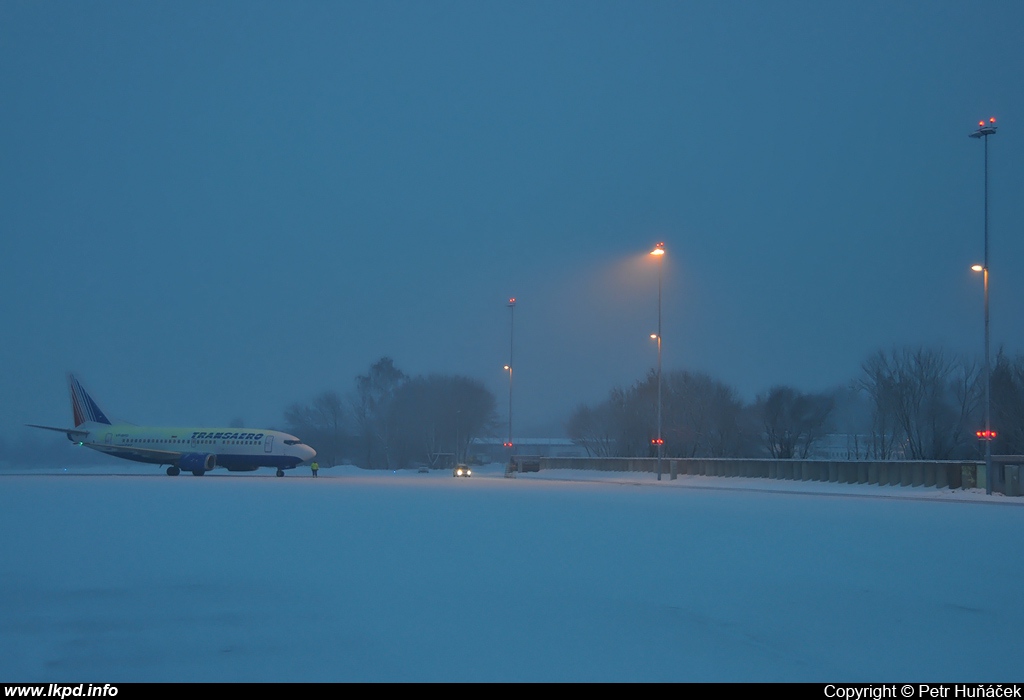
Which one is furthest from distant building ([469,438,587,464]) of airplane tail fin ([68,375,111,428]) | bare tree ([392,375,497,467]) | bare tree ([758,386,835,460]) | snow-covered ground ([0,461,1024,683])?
snow-covered ground ([0,461,1024,683])

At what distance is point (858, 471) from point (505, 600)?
38878mm

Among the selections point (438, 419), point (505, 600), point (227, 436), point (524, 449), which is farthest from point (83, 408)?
point (524, 449)

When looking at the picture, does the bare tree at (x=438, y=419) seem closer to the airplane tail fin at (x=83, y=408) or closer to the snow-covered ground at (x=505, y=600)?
the airplane tail fin at (x=83, y=408)

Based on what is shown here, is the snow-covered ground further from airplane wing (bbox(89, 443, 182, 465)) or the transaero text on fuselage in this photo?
airplane wing (bbox(89, 443, 182, 465))

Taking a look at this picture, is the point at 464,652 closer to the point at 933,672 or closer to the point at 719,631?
the point at 719,631

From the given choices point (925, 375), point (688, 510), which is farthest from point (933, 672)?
point (925, 375)

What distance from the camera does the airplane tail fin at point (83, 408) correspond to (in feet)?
228

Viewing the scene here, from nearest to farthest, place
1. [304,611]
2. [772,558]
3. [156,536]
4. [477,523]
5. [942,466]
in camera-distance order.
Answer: [304,611] < [772,558] < [156,536] < [477,523] < [942,466]

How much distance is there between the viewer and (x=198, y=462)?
59219 millimetres

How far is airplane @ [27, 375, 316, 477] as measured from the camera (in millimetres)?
60094

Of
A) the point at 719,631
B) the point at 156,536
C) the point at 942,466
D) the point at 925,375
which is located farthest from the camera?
the point at 925,375

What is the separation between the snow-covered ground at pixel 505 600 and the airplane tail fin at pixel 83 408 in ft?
170

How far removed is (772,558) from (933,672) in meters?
7.16

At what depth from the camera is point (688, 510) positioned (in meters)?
26.7
